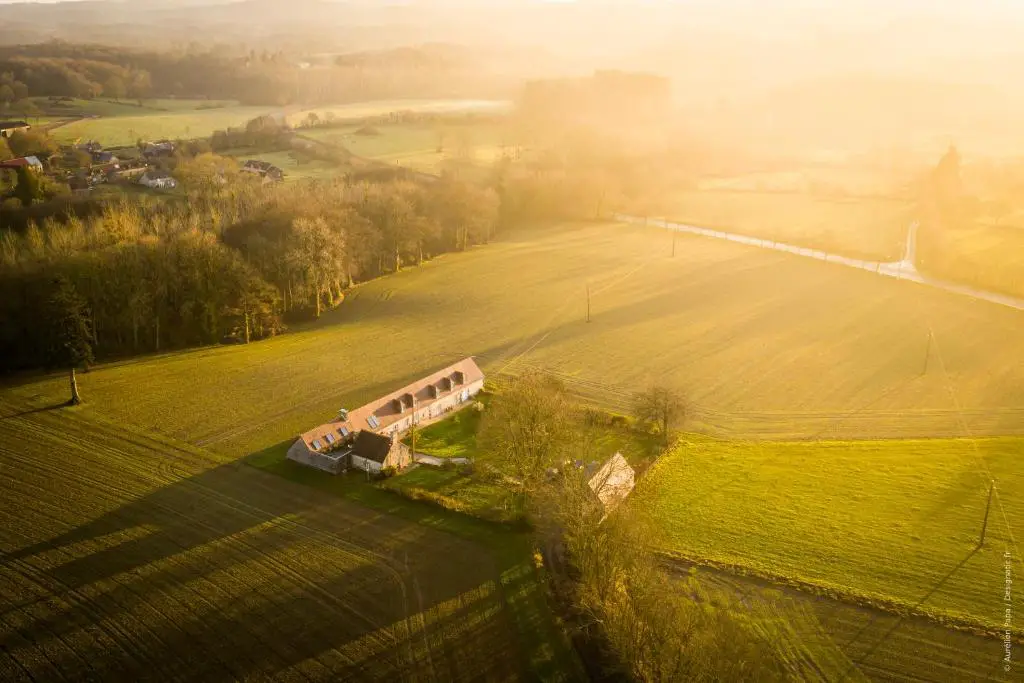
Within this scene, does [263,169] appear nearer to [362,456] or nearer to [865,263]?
[362,456]

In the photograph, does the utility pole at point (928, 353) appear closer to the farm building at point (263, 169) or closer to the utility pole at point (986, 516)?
the utility pole at point (986, 516)

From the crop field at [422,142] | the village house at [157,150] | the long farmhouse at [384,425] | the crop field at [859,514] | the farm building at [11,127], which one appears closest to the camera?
the crop field at [859,514]

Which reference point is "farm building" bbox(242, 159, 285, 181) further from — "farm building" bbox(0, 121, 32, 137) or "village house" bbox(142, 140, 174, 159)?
"farm building" bbox(0, 121, 32, 137)

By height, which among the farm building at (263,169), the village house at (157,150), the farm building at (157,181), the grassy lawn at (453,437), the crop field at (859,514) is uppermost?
the village house at (157,150)

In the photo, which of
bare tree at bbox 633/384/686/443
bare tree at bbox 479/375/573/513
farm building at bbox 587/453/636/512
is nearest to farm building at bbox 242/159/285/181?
bare tree at bbox 479/375/573/513

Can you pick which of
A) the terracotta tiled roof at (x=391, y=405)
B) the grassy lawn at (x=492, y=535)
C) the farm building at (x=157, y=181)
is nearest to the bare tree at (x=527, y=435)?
the grassy lawn at (x=492, y=535)

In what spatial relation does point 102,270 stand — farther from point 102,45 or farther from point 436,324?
point 102,45

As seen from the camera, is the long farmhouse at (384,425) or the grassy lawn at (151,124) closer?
the long farmhouse at (384,425)
